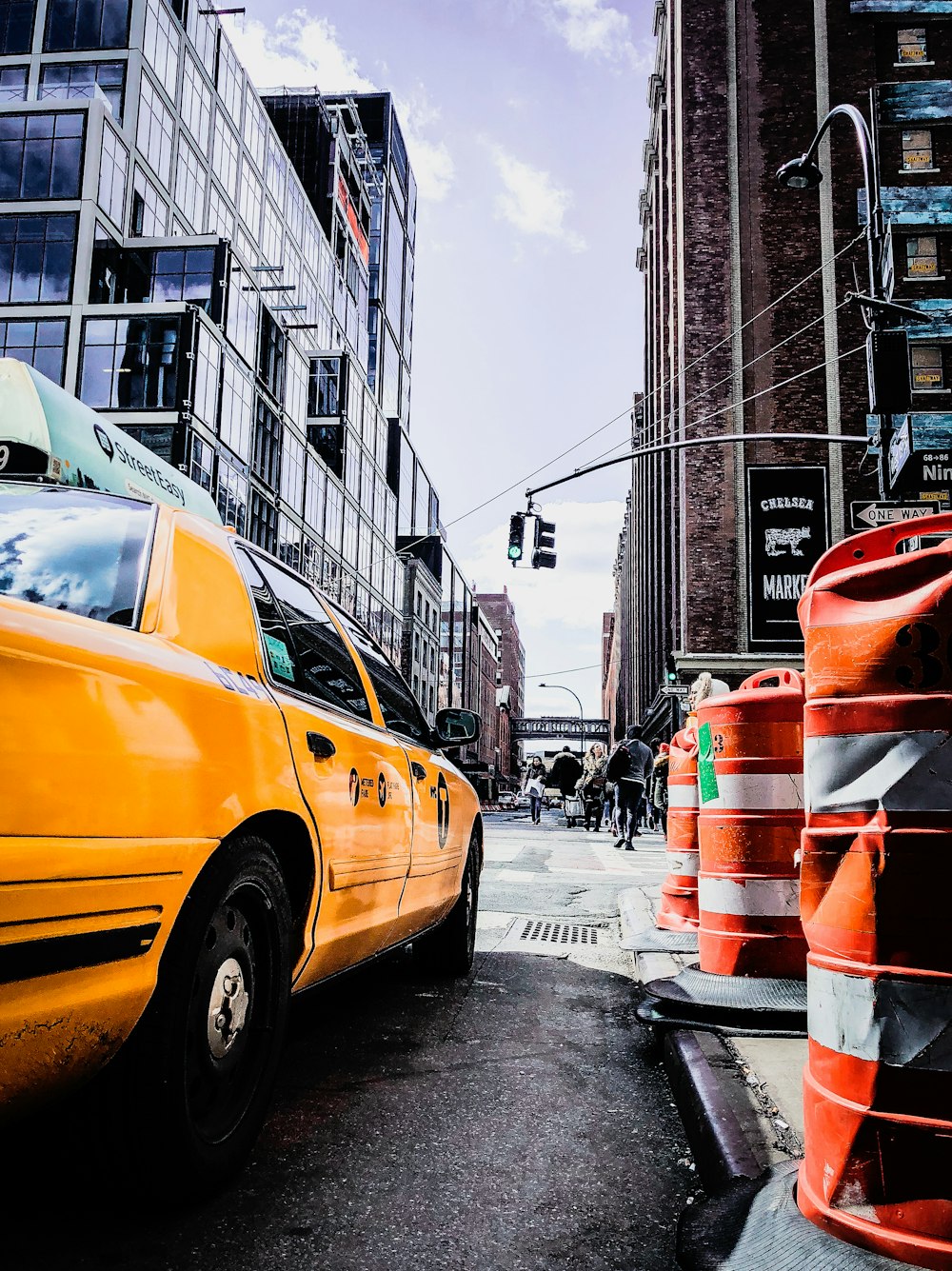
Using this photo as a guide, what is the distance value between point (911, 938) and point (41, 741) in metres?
1.64

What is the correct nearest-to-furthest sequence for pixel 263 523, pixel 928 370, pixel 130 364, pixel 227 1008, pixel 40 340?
pixel 227 1008, pixel 928 370, pixel 130 364, pixel 40 340, pixel 263 523

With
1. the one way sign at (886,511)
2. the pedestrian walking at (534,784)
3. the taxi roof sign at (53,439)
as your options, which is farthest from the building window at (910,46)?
the taxi roof sign at (53,439)

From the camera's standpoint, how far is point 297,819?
110 inches

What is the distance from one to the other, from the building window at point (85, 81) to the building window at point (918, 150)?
2606 cm

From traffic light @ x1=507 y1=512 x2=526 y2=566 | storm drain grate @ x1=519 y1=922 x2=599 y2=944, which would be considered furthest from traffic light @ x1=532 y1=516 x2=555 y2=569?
storm drain grate @ x1=519 y1=922 x2=599 y2=944

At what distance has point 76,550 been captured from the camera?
8.23 feet

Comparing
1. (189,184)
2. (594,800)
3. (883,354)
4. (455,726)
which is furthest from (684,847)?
(189,184)

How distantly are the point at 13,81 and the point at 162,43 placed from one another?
6143mm

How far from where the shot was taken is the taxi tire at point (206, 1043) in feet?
7.06

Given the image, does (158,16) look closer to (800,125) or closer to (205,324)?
(205,324)

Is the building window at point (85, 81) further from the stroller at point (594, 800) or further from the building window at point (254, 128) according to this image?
the stroller at point (594, 800)

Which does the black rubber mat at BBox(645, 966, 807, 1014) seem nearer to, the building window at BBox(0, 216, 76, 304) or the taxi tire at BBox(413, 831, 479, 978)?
the taxi tire at BBox(413, 831, 479, 978)

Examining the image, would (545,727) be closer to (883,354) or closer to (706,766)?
(883,354)

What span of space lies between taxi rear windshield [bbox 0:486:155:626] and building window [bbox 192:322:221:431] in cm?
3076
